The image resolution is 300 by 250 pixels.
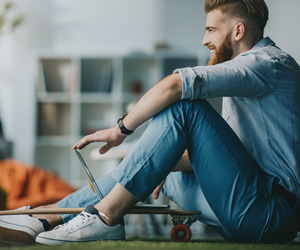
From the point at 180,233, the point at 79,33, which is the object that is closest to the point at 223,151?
the point at 180,233

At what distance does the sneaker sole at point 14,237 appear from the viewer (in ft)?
4.57

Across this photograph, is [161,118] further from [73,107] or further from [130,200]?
[73,107]

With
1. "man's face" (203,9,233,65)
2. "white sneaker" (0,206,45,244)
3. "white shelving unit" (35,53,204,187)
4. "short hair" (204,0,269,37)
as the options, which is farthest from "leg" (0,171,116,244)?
"white shelving unit" (35,53,204,187)

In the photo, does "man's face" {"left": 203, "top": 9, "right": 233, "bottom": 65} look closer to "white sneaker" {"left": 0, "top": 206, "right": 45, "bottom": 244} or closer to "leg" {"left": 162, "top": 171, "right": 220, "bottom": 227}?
"leg" {"left": 162, "top": 171, "right": 220, "bottom": 227}

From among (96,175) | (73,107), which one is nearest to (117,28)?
(73,107)

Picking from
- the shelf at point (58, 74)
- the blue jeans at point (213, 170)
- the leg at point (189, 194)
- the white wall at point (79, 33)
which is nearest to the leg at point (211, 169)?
the blue jeans at point (213, 170)

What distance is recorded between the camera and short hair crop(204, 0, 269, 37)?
5.06 feet

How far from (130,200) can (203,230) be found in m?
2.42

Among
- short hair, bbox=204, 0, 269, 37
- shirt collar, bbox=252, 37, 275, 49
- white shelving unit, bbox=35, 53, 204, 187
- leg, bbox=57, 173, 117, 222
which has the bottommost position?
white shelving unit, bbox=35, 53, 204, 187

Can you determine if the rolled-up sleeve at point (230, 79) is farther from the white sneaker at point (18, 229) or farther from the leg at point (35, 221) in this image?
the white sneaker at point (18, 229)

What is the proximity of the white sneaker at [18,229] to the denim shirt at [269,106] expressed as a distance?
1.96 feet

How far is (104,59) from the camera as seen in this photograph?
5281mm

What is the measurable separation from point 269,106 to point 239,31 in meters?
0.28

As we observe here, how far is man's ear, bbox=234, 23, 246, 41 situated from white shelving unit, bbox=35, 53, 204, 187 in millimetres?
3605
